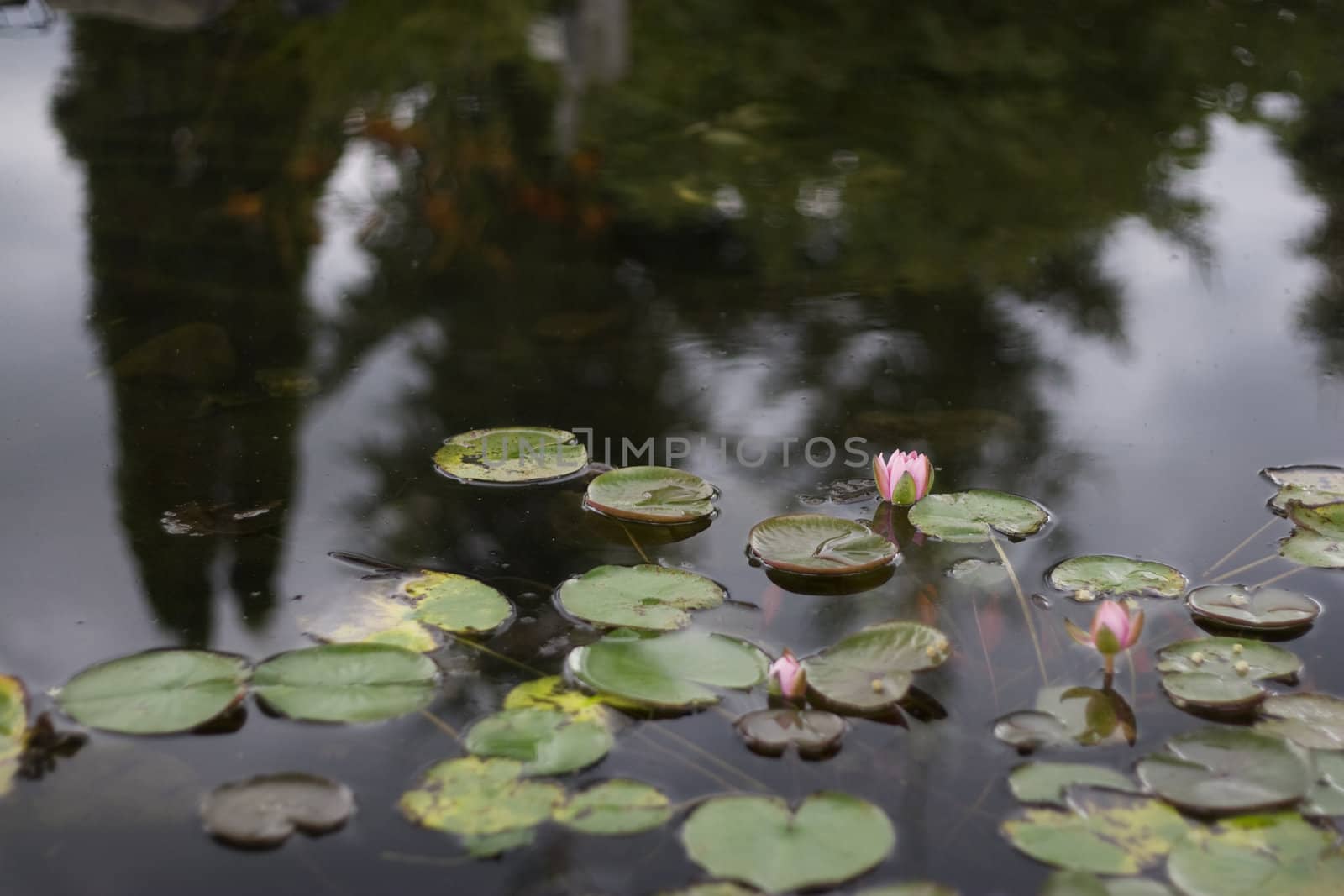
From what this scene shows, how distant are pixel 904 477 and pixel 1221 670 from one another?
44 cm

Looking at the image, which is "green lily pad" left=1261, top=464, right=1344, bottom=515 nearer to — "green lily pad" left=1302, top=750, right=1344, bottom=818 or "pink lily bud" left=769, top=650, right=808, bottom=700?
"green lily pad" left=1302, top=750, right=1344, bottom=818

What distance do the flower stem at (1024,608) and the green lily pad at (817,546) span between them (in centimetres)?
13

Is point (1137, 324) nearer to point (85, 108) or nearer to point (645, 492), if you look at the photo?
point (645, 492)

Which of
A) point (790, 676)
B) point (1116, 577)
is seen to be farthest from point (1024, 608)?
point (790, 676)

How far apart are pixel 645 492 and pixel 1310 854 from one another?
0.84 m

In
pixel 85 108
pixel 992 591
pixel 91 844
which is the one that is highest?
pixel 85 108

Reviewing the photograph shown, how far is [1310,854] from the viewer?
967mm

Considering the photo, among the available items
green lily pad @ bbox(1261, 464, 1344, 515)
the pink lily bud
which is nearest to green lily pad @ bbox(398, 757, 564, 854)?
the pink lily bud

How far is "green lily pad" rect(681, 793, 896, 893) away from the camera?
95cm

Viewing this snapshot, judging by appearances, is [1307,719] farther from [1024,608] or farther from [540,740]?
[540,740]

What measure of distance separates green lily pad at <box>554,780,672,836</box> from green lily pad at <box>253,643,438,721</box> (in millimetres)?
219

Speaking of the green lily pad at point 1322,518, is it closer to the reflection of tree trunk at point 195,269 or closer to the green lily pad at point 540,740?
the green lily pad at point 540,740

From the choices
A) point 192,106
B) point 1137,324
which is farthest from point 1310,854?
point 192,106

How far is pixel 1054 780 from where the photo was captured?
1061mm
